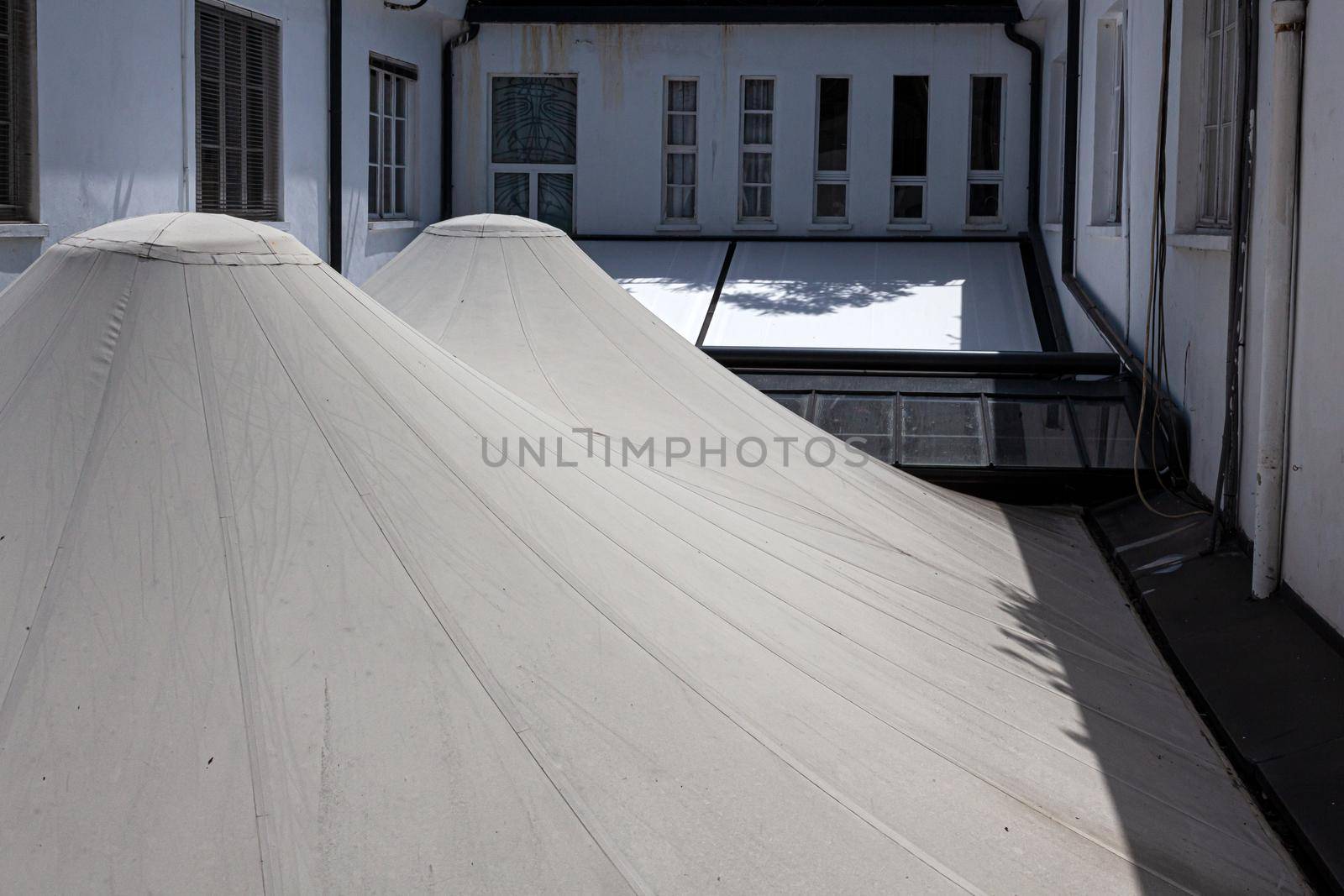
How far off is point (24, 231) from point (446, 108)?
7.27 m

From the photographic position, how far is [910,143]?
1380cm

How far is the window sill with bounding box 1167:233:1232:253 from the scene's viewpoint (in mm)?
5998

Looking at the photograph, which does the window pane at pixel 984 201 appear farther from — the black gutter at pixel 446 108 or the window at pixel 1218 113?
the window at pixel 1218 113

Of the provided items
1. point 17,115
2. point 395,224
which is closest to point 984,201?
point 395,224

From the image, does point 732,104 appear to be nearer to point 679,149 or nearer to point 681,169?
point 679,149

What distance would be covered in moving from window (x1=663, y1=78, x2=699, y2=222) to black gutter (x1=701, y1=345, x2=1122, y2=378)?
17.0 ft

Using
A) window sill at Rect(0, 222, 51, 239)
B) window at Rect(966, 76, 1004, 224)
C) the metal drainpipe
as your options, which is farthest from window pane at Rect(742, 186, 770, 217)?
the metal drainpipe

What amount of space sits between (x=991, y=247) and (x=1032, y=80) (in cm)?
176

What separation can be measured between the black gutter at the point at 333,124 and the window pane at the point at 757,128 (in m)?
4.70

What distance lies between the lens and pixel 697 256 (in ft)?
43.6

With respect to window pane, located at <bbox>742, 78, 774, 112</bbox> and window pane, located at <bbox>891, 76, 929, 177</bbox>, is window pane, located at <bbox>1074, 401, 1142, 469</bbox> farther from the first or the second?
window pane, located at <bbox>742, 78, 774, 112</bbox>

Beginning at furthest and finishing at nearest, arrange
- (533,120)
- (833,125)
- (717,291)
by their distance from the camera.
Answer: (533,120), (833,125), (717,291)

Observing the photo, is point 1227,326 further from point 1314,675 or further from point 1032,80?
point 1032,80

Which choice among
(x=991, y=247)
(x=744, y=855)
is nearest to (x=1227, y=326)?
(x=744, y=855)
